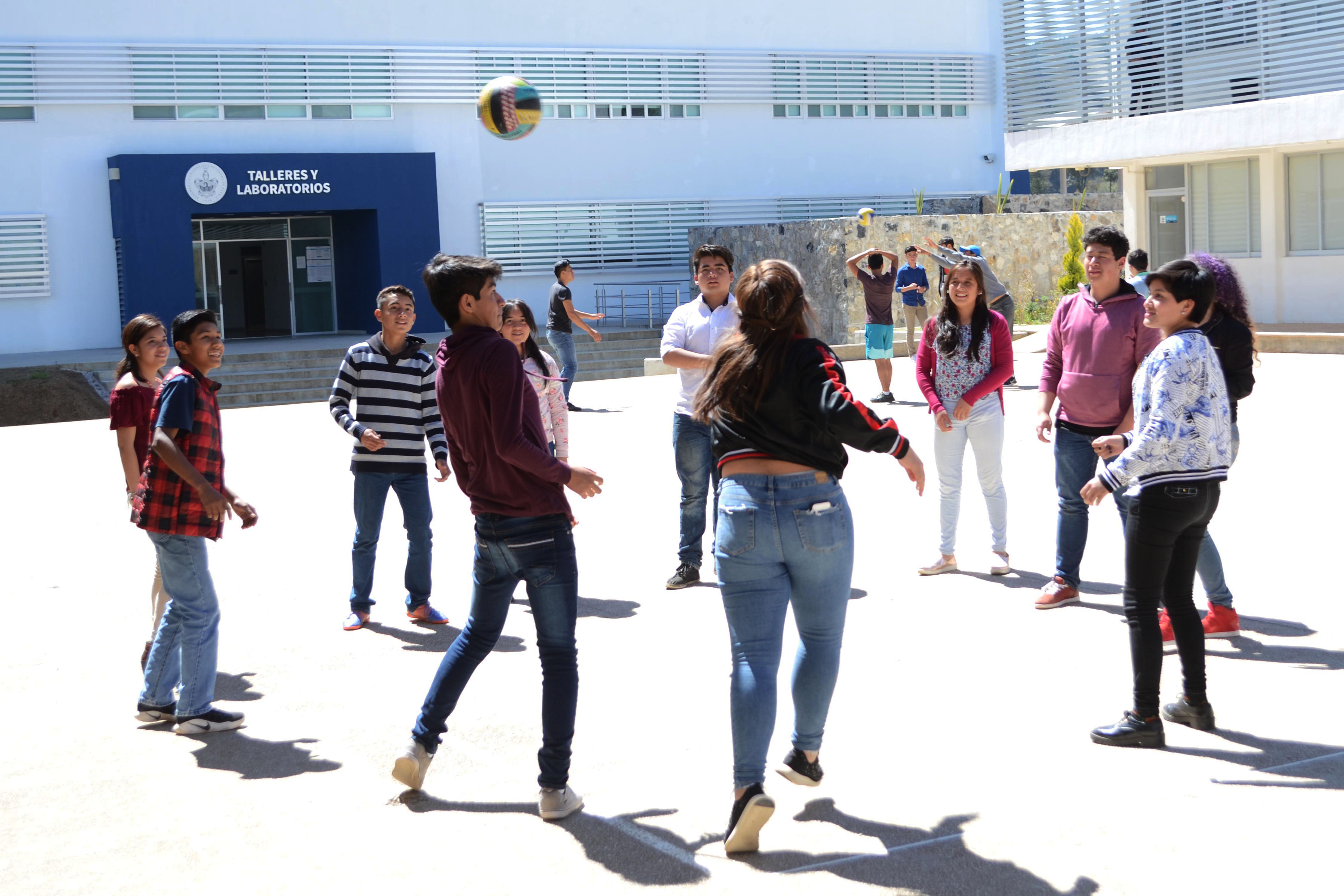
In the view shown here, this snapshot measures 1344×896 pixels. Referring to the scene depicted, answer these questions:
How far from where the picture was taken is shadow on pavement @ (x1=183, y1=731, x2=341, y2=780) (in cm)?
498

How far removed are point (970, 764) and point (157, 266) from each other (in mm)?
27258

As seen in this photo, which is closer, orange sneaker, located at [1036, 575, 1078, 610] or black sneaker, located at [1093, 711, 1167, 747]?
black sneaker, located at [1093, 711, 1167, 747]

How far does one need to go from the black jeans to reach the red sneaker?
125 cm

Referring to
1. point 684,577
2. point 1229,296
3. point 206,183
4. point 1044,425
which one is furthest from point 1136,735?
point 206,183

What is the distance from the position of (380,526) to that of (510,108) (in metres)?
16.9

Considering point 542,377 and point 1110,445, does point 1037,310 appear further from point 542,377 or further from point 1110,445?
point 1110,445

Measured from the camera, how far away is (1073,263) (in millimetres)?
25797

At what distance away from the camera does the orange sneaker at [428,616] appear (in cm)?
711

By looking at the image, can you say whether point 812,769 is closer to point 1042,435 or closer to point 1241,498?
point 1042,435

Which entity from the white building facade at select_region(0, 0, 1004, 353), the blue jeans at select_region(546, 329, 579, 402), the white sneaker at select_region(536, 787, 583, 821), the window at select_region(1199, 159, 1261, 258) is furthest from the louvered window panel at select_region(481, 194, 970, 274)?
the white sneaker at select_region(536, 787, 583, 821)

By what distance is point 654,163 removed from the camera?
3366 centimetres

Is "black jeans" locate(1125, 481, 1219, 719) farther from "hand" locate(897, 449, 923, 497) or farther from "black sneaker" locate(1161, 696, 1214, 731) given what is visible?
"hand" locate(897, 449, 923, 497)

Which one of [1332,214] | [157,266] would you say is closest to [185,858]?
[1332,214]

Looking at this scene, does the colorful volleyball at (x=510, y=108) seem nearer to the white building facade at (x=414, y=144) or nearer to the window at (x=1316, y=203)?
the white building facade at (x=414, y=144)
